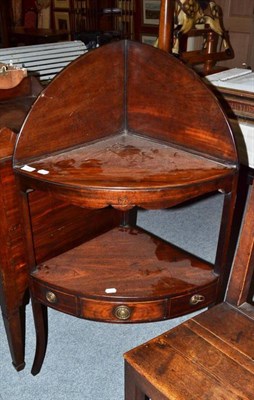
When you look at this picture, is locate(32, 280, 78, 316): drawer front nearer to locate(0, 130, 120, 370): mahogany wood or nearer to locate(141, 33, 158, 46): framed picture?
locate(0, 130, 120, 370): mahogany wood

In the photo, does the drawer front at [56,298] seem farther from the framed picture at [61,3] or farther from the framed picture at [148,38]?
the framed picture at [61,3]

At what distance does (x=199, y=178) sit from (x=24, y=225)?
493 millimetres

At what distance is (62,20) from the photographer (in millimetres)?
5973

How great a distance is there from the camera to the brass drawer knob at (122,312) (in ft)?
3.90

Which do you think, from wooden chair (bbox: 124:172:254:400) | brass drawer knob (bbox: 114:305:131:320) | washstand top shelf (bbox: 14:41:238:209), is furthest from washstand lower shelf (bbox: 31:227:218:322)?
washstand top shelf (bbox: 14:41:238:209)

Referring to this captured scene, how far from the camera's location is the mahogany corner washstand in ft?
3.41

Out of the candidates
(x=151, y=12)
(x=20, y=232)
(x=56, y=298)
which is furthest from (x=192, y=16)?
(x=151, y=12)

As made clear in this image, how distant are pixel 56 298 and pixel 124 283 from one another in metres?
0.20

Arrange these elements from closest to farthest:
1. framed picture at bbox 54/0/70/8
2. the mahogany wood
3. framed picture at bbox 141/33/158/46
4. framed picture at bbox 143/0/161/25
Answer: the mahogany wood, framed picture at bbox 143/0/161/25, framed picture at bbox 141/33/158/46, framed picture at bbox 54/0/70/8

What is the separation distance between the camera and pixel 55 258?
4.46ft

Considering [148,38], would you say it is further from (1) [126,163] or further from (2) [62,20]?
(1) [126,163]

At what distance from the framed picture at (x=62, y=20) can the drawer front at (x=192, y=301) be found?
5411 mm

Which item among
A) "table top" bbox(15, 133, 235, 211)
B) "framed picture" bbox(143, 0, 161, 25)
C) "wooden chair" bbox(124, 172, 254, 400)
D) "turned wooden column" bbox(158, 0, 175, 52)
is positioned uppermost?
"turned wooden column" bbox(158, 0, 175, 52)

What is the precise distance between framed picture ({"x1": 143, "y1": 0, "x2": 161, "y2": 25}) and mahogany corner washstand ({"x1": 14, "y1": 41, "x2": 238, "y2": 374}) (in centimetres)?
435
